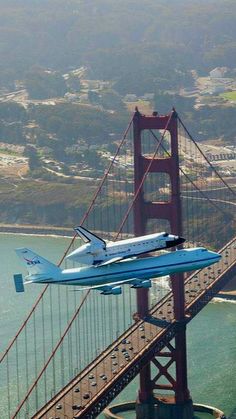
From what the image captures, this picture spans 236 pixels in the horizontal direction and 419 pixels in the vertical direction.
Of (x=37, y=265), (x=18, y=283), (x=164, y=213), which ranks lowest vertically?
(x=18, y=283)

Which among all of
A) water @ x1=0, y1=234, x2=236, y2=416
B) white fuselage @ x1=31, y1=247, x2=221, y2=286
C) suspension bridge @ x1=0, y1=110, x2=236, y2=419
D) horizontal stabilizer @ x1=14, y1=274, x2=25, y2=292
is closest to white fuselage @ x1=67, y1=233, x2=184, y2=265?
white fuselage @ x1=31, y1=247, x2=221, y2=286

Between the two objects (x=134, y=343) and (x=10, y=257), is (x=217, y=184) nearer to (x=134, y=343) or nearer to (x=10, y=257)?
(x=10, y=257)

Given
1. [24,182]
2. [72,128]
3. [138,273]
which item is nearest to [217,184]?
[24,182]

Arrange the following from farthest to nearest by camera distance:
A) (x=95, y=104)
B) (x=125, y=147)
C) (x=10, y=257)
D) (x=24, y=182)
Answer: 1. (x=95, y=104)
2. (x=125, y=147)
3. (x=24, y=182)
4. (x=10, y=257)

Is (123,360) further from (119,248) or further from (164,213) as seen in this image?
(164,213)

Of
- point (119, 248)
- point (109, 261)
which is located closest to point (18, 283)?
point (109, 261)

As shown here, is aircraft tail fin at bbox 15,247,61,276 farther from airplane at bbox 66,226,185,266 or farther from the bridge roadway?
the bridge roadway

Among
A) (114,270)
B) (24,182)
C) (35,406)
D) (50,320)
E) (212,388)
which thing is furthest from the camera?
(24,182)
